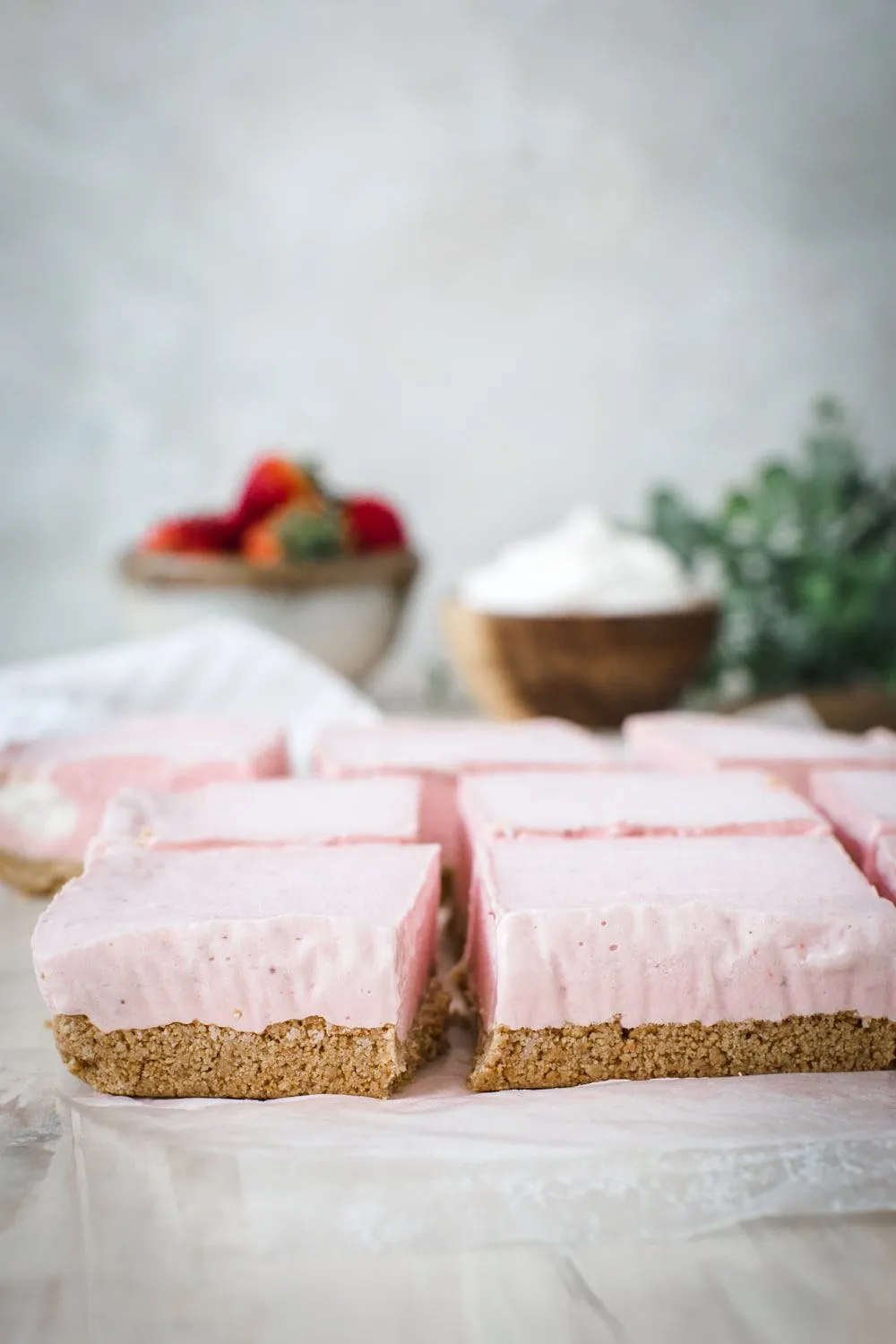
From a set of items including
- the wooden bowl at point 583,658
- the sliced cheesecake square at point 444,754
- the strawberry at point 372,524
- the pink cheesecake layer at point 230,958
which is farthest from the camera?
the strawberry at point 372,524

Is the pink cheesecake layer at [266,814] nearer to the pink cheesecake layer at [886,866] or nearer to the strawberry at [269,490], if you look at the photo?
the pink cheesecake layer at [886,866]

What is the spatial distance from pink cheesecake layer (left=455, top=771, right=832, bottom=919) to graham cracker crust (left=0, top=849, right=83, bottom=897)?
52cm

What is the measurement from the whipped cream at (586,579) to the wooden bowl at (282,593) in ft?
0.56

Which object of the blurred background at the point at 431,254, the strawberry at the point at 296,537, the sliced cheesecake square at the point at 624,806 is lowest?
the sliced cheesecake square at the point at 624,806

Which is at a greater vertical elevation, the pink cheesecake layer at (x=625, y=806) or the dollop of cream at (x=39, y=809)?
the pink cheesecake layer at (x=625, y=806)

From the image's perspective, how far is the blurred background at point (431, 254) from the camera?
290 centimetres

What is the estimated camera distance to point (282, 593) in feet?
7.24

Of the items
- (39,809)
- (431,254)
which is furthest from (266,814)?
(431,254)

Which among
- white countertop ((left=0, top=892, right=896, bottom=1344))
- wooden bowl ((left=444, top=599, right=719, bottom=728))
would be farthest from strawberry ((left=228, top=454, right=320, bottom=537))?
white countertop ((left=0, top=892, right=896, bottom=1344))

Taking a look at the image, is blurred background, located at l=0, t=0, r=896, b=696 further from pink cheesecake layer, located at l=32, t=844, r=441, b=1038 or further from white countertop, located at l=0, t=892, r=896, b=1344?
white countertop, located at l=0, t=892, r=896, b=1344

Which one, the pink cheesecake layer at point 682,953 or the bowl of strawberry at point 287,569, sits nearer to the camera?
the pink cheesecake layer at point 682,953

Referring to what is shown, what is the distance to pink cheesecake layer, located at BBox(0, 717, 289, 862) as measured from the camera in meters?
1.57

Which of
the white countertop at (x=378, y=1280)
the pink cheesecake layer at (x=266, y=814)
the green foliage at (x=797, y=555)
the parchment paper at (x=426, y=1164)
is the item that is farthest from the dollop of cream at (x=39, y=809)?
the green foliage at (x=797, y=555)

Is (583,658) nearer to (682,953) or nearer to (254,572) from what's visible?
(254,572)
